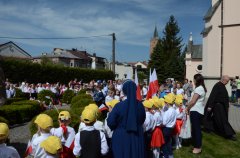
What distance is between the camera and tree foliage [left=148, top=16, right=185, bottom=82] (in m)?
69.0

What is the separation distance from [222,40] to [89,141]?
92.5 ft

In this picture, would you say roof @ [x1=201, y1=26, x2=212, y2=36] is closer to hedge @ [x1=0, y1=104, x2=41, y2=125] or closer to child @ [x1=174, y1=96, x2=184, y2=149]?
hedge @ [x1=0, y1=104, x2=41, y2=125]

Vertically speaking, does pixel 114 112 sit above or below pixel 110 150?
above

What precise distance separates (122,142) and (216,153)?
4.77m

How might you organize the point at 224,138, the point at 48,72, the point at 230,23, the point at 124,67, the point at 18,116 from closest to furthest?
the point at 224,138 → the point at 18,116 → the point at 230,23 → the point at 48,72 → the point at 124,67

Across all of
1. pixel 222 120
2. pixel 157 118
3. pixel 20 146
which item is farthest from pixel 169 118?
pixel 20 146

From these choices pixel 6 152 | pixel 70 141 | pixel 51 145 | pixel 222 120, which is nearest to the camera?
pixel 6 152

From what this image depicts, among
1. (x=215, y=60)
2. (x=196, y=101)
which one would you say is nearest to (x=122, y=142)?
(x=196, y=101)

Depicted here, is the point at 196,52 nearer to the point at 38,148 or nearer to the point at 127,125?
the point at 127,125

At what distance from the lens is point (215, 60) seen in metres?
31.7

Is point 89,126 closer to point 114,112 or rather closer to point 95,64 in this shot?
point 114,112

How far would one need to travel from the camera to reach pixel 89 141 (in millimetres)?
5535

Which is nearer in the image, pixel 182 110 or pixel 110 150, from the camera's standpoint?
pixel 110 150

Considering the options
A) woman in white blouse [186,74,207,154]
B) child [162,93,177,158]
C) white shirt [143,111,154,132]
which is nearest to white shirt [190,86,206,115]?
woman in white blouse [186,74,207,154]
